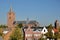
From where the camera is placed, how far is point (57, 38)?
61500mm

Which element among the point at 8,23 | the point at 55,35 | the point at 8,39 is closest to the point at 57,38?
the point at 55,35

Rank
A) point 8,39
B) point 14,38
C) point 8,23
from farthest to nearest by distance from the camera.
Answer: point 8,23 → point 8,39 → point 14,38

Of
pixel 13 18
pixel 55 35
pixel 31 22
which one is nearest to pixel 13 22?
pixel 13 18

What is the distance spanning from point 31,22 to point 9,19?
1315 centimetres

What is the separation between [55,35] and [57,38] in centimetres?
124

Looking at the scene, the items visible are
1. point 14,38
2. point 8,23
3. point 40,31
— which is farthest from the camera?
point 8,23

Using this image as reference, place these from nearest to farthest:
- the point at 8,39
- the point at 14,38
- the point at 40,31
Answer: the point at 14,38 → the point at 8,39 → the point at 40,31

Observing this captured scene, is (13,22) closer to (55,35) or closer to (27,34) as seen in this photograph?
(27,34)

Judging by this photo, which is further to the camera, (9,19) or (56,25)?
(9,19)

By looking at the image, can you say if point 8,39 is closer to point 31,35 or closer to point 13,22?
point 31,35

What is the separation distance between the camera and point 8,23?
403 ft

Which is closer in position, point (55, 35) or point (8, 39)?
point (55, 35)

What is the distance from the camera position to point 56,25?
254 feet

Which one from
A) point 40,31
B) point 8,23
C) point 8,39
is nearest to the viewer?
point 8,39
